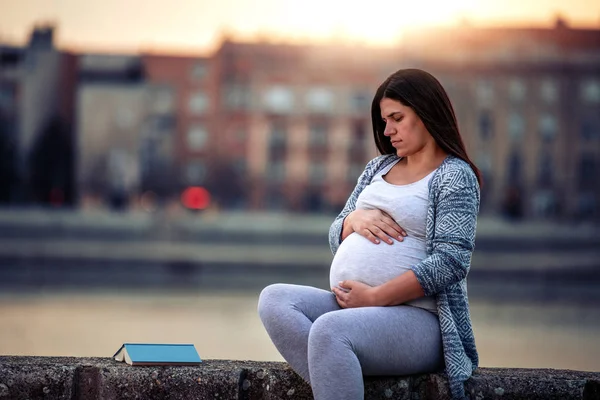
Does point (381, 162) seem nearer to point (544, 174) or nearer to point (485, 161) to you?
point (485, 161)

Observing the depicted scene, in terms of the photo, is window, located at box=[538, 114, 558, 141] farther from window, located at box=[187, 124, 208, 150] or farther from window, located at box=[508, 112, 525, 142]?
window, located at box=[187, 124, 208, 150]

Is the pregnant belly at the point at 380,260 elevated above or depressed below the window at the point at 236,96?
above

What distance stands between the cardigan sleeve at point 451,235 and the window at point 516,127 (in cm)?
8436

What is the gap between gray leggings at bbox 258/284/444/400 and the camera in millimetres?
3158

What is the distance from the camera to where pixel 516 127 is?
86.6 m

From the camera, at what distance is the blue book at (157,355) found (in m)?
3.62

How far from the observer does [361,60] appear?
8944cm

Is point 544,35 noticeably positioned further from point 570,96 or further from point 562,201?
point 562,201

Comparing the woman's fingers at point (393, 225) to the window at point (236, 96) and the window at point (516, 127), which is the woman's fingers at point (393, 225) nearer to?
the window at point (516, 127)

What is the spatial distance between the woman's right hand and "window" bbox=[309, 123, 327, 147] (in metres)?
86.3

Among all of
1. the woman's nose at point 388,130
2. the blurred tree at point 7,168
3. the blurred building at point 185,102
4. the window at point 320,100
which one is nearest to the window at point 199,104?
the blurred building at point 185,102

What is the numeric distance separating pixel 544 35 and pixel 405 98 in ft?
291

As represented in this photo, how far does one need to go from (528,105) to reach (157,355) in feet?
286

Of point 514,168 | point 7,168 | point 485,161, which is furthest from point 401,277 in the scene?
point 514,168
